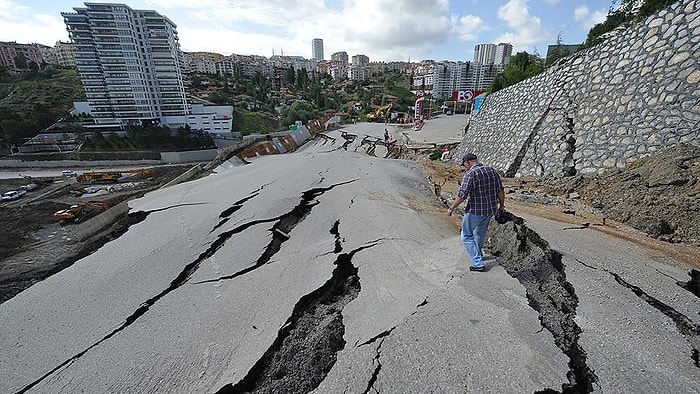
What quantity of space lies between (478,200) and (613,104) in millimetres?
5253

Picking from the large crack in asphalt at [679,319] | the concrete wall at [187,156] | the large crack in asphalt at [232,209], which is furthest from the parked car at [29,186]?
the large crack in asphalt at [679,319]

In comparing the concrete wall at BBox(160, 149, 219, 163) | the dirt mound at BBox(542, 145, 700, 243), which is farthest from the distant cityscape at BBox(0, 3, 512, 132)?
the dirt mound at BBox(542, 145, 700, 243)

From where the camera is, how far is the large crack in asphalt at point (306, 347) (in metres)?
1.93

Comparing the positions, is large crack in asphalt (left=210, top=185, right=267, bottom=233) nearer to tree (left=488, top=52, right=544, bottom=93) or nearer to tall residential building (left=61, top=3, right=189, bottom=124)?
tree (left=488, top=52, right=544, bottom=93)

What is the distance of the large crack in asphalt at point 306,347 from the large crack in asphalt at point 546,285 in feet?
4.70

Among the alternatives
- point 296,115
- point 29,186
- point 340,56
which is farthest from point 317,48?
point 29,186

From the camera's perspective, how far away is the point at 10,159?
103 feet

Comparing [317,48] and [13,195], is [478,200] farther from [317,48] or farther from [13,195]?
[317,48]

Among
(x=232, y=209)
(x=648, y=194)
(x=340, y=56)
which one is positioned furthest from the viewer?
(x=340, y=56)

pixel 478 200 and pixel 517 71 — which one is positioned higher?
pixel 517 71

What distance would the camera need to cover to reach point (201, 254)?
3961mm

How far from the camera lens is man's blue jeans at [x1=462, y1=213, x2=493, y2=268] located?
9.54ft

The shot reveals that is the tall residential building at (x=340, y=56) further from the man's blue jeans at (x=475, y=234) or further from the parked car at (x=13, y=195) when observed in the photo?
the man's blue jeans at (x=475, y=234)

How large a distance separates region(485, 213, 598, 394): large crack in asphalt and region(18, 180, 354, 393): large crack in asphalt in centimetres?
291
